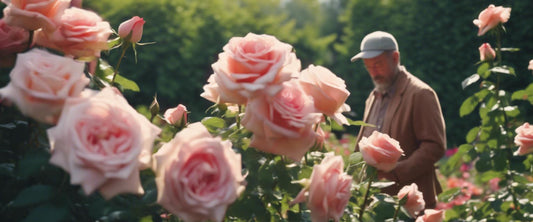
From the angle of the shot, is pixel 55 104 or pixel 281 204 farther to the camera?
pixel 281 204

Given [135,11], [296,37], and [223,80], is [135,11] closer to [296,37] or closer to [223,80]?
[296,37]

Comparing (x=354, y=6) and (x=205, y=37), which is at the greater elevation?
(x=354, y=6)

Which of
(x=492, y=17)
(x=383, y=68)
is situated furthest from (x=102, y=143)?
(x=383, y=68)

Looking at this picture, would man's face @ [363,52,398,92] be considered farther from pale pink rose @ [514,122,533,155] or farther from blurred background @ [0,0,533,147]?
blurred background @ [0,0,533,147]

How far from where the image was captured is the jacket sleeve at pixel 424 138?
2848mm

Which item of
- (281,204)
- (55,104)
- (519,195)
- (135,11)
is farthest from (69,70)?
(135,11)

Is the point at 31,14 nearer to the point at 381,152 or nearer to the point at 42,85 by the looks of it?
the point at 42,85

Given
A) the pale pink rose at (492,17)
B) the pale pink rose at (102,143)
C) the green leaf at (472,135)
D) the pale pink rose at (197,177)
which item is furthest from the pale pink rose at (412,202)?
the green leaf at (472,135)

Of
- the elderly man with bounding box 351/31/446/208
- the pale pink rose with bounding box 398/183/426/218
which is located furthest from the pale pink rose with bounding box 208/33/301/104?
the elderly man with bounding box 351/31/446/208

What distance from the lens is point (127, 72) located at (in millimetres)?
10336

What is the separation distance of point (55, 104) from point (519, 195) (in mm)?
2558

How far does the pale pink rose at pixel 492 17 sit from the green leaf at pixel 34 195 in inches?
90.5

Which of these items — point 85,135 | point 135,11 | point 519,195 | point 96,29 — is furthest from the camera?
point 135,11

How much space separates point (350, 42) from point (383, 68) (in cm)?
897
